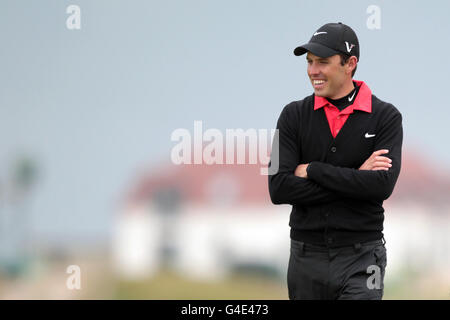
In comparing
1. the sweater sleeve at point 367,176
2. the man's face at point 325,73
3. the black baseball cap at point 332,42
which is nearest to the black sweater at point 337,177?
the sweater sleeve at point 367,176

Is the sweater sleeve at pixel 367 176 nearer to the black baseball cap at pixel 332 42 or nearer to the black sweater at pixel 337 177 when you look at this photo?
the black sweater at pixel 337 177

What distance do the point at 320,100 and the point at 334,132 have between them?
0.23 meters

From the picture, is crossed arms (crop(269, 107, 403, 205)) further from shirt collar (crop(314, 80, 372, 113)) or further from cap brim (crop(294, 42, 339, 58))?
cap brim (crop(294, 42, 339, 58))

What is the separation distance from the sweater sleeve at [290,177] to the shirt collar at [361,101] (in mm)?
167

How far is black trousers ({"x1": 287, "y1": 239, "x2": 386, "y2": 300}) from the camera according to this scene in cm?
322

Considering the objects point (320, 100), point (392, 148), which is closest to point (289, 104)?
point (320, 100)

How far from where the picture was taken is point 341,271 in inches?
128

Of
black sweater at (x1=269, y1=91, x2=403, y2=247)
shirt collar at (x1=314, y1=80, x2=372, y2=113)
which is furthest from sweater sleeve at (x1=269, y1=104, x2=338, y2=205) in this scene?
shirt collar at (x1=314, y1=80, x2=372, y2=113)

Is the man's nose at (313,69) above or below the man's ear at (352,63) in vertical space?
below

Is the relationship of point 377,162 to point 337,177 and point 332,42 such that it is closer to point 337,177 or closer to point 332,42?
point 337,177

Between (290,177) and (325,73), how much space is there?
657 mm

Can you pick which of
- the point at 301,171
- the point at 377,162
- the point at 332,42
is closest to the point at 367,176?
the point at 377,162

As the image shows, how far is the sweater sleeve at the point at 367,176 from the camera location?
3221 mm
